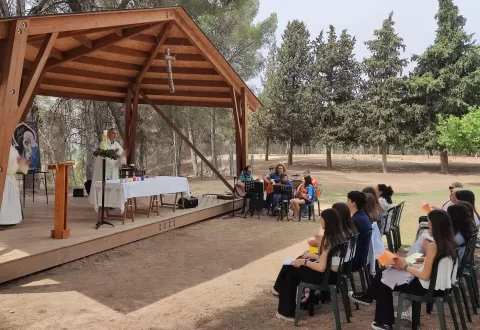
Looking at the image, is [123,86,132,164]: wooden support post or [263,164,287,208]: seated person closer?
[263,164,287,208]: seated person

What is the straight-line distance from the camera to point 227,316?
13.6 feet

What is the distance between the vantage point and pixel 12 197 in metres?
6.82

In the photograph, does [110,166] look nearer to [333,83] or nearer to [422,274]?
[422,274]

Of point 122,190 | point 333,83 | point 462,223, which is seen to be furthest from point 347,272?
point 333,83

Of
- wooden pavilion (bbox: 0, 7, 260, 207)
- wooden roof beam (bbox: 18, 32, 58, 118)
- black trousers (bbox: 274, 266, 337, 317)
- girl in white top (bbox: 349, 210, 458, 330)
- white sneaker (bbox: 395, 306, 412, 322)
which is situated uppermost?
wooden pavilion (bbox: 0, 7, 260, 207)

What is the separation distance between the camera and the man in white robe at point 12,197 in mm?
6581

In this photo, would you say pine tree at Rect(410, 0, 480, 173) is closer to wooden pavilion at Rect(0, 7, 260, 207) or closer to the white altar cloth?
wooden pavilion at Rect(0, 7, 260, 207)

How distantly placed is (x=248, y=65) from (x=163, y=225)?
21.9m

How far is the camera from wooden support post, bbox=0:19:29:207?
451 cm

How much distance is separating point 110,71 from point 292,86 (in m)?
24.3

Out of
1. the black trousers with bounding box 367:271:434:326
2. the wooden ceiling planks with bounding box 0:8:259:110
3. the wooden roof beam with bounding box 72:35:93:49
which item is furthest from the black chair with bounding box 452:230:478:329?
the wooden roof beam with bounding box 72:35:93:49

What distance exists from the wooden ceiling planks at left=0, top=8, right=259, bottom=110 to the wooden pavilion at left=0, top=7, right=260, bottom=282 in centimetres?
2

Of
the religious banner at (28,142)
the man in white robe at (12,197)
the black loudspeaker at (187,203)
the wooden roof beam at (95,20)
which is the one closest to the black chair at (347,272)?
the wooden roof beam at (95,20)

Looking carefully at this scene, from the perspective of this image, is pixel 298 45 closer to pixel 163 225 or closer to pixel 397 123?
pixel 397 123
